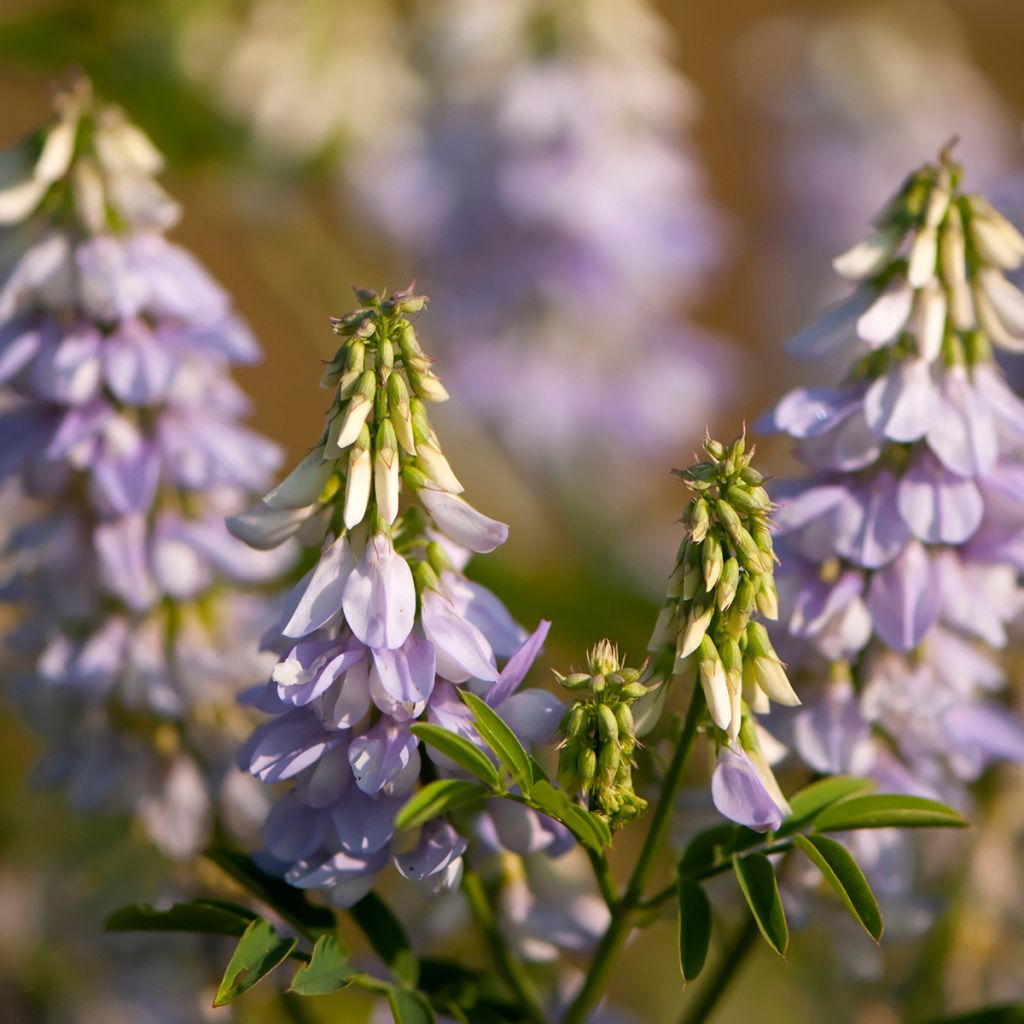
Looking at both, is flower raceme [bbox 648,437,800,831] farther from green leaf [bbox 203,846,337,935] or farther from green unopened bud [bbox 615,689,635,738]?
green leaf [bbox 203,846,337,935]

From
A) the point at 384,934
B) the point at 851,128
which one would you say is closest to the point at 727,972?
the point at 384,934

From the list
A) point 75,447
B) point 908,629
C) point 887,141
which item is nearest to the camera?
point 908,629

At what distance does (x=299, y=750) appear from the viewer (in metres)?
0.75

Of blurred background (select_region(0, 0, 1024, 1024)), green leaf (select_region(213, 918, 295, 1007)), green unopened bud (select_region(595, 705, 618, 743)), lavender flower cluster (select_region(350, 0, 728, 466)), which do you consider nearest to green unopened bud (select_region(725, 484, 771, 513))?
green unopened bud (select_region(595, 705, 618, 743))

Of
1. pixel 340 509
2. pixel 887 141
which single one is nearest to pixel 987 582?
pixel 340 509

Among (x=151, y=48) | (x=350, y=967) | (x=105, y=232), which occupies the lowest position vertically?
(x=350, y=967)

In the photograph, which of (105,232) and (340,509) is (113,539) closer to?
(105,232)

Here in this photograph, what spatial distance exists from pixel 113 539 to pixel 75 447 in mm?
69

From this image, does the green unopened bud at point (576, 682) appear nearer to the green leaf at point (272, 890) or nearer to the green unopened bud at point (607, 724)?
the green unopened bud at point (607, 724)

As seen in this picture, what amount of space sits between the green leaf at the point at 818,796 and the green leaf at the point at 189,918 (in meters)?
0.28

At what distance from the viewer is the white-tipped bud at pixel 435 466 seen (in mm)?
725

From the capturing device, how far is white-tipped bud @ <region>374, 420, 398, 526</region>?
707 millimetres

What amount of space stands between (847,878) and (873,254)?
336 mm

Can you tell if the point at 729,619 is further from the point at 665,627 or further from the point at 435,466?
the point at 435,466
